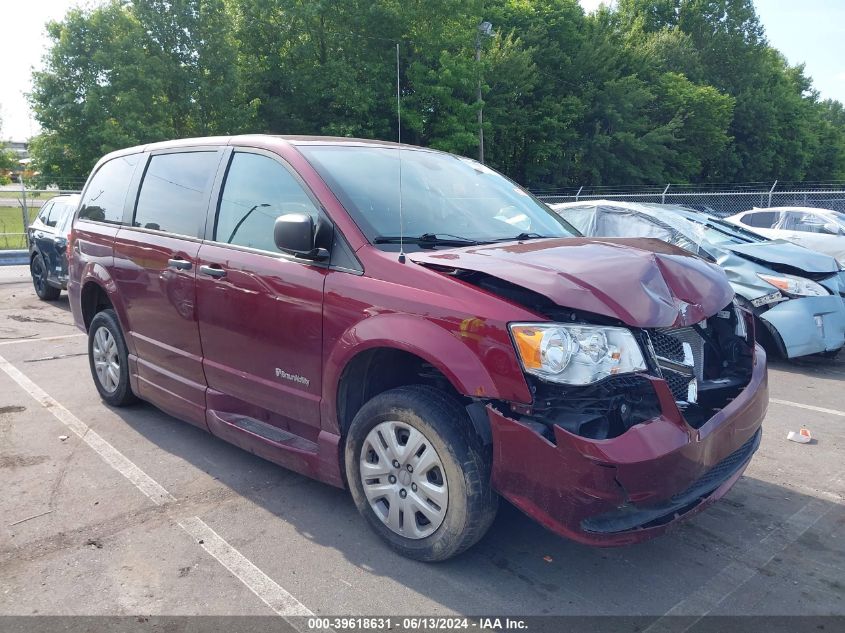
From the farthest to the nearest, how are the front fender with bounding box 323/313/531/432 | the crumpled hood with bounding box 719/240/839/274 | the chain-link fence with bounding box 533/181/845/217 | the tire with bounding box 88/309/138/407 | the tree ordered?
the tree → the chain-link fence with bounding box 533/181/845/217 → the crumpled hood with bounding box 719/240/839/274 → the tire with bounding box 88/309/138/407 → the front fender with bounding box 323/313/531/432

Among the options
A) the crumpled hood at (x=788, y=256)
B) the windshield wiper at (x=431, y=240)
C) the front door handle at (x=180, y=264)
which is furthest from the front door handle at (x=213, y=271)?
the crumpled hood at (x=788, y=256)

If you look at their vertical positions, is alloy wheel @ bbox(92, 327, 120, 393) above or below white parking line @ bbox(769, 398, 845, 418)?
above

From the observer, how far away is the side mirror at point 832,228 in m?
13.7

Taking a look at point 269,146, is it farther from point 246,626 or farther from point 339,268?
point 246,626

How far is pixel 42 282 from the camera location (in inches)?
434

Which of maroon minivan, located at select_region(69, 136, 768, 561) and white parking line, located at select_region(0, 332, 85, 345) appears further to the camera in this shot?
white parking line, located at select_region(0, 332, 85, 345)

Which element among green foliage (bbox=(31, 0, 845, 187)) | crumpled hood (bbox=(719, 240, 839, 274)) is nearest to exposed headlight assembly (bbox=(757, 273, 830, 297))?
crumpled hood (bbox=(719, 240, 839, 274))

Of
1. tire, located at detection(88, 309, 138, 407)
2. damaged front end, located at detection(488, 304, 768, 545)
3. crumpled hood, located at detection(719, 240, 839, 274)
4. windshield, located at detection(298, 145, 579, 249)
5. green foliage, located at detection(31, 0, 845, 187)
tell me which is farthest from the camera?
green foliage, located at detection(31, 0, 845, 187)

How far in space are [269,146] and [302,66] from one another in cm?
2549

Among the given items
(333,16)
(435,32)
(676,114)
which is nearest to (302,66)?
(333,16)

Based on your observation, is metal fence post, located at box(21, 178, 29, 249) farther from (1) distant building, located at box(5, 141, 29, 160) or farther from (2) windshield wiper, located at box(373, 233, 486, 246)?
(2) windshield wiper, located at box(373, 233, 486, 246)

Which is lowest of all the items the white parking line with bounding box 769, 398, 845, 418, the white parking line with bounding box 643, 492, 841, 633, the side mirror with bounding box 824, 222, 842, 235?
the white parking line with bounding box 769, 398, 845, 418

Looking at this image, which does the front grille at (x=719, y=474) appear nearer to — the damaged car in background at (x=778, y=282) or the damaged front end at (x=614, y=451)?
the damaged front end at (x=614, y=451)

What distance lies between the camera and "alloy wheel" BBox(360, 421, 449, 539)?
2932mm
